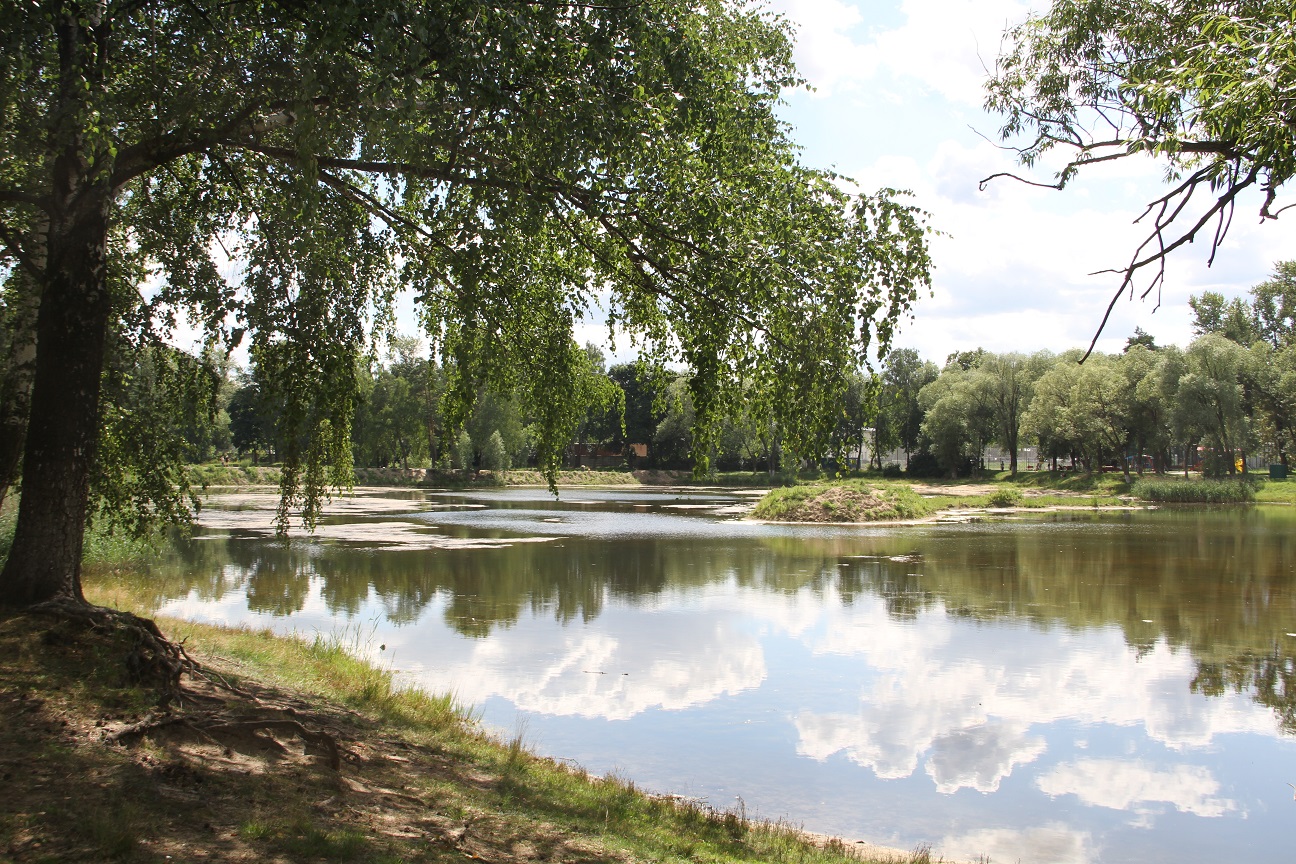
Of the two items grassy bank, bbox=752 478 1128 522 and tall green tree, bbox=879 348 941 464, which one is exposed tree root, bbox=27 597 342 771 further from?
tall green tree, bbox=879 348 941 464

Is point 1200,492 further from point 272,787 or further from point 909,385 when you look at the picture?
point 272,787

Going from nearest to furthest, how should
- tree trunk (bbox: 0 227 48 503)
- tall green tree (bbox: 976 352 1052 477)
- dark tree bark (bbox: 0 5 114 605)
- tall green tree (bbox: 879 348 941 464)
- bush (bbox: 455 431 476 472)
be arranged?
dark tree bark (bbox: 0 5 114 605) < tree trunk (bbox: 0 227 48 503) < bush (bbox: 455 431 476 472) < tall green tree (bbox: 976 352 1052 477) < tall green tree (bbox: 879 348 941 464)

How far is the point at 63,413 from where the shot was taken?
759 cm

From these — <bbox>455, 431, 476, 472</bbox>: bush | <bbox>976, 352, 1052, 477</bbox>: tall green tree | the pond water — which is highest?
<bbox>976, 352, 1052, 477</bbox>: tall green tree

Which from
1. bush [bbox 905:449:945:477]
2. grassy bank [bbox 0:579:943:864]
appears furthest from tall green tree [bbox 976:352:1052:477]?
grassy bank [bbox 0:579:943:864]

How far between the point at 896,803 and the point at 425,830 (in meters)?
5.11

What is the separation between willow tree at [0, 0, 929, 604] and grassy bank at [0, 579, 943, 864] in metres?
1.62

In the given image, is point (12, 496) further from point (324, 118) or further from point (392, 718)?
point (324, 118)

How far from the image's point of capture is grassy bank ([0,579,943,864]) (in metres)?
4.91

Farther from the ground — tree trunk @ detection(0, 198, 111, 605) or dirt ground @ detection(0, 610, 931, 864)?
tree trunk @ detection(0, 198, 111, 605)

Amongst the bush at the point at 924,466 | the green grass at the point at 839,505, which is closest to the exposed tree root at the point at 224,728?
the green grass at the point at 839,505

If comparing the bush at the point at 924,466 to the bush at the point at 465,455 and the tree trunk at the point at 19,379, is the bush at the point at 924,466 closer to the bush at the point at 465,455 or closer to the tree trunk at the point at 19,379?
the bush at the point at 465,455

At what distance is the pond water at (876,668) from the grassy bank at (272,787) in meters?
1.50

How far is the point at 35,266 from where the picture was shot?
8250 millimetres
